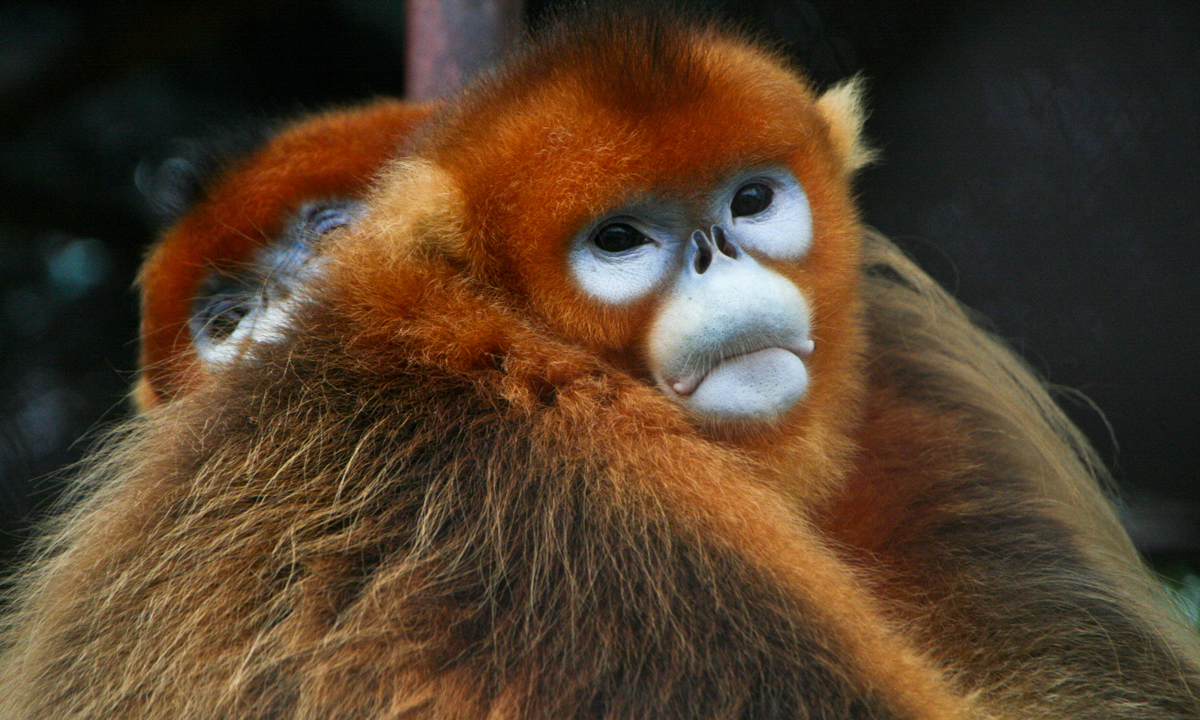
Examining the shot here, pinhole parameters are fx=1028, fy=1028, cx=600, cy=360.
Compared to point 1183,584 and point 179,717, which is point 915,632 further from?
point 1183,584

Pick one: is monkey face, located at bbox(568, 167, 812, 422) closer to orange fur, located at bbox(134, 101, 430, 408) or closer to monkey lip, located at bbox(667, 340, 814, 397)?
monkey lip, located at bbox(667, 340, 814, 397)

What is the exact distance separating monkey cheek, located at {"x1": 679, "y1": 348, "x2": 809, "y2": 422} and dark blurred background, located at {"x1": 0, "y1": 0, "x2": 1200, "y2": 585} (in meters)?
0.96

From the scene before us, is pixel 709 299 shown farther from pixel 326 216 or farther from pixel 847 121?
pixel 326 216

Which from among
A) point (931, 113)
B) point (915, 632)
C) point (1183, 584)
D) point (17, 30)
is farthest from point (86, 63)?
point (1183, 584)

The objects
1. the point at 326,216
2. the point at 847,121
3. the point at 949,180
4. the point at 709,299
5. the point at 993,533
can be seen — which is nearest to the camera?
the point at 709,299

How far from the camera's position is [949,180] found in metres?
2.97

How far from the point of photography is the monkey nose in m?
1.53

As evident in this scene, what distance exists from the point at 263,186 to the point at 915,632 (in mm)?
1801

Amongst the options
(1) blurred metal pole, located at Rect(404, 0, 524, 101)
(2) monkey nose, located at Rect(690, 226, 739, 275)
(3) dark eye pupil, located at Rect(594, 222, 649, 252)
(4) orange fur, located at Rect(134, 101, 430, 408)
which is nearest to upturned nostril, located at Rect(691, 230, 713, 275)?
(2) monkey nose, located at Rect(690, 226, 739, 275)

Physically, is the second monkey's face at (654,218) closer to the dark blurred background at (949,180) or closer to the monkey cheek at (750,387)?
the monkey cheek at (750,387)

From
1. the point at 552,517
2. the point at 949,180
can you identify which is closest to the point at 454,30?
the point at 552,517

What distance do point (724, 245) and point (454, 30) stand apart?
110 centimetres

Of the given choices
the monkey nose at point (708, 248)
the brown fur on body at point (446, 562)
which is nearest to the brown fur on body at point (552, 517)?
the brown fur on body at point (446, 562)

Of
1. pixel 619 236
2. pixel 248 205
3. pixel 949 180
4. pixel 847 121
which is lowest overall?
pixel 248 205
